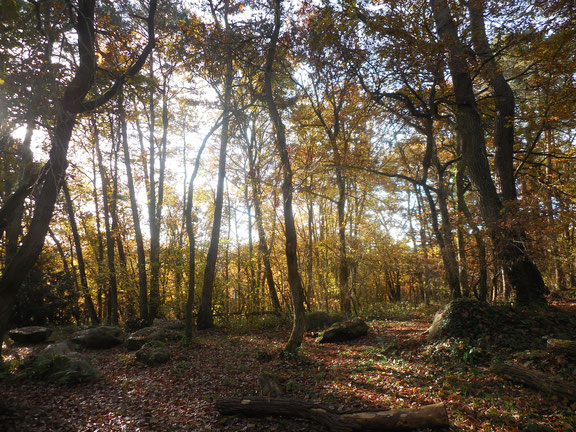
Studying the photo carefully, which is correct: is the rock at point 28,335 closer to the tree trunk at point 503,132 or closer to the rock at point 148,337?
the rock at point 148,337

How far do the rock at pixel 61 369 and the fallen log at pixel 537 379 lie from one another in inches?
290

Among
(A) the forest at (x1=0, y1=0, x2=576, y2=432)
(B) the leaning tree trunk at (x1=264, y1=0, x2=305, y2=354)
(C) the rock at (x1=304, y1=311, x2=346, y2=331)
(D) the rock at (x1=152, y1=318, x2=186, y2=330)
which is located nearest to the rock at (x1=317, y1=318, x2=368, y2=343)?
(A) the forest at (x1=0, y1=0, x2=576, y2=432)

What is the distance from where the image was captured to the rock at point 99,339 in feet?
30.5

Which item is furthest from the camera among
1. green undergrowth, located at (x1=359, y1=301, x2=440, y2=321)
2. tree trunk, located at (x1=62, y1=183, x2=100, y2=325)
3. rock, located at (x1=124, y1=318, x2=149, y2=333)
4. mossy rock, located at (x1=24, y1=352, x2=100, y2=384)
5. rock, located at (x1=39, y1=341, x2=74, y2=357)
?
tree trunk, located at (x1=62, y1=183, x2=100, y2=325)

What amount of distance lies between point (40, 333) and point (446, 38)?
49.7 ft

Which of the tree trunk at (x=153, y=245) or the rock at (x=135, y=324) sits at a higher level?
the tree trunk at (x=153, y=245)

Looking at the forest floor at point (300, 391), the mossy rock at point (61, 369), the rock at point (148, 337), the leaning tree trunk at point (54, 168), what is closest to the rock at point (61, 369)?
the mossy rock at point (61, 369)

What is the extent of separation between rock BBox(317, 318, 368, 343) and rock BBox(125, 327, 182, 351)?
15.0 feet

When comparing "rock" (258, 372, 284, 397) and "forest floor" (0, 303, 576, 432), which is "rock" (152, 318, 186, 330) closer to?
"forest floor" (0, 303, 576, 432)

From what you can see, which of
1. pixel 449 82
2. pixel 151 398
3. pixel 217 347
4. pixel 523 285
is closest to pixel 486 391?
pixel 523 285

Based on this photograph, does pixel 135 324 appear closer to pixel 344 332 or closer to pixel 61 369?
pixel 61 369

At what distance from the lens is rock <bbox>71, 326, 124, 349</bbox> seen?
9.28 metres

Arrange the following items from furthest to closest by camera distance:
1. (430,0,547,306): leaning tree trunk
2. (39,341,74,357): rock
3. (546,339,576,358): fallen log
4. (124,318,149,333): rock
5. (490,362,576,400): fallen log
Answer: (124,318,149,333): rock
(430,0,547,306): leaning tree trunk
(39,341,74,357): rock
(546,339,576,358): fallen log
(490,362,576,400): fallen log

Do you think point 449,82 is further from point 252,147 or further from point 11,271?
point 11,271
